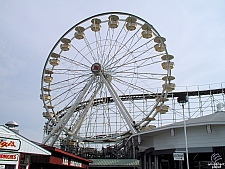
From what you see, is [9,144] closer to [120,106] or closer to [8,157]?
[8,157]

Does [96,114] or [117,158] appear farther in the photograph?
[117,158]

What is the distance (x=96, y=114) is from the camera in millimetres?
23156

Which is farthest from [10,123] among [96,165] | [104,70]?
[96,165]

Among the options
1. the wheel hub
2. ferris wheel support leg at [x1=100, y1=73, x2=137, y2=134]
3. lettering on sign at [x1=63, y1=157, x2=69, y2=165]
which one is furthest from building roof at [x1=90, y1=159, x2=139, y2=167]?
lettering on sign at [x1=63, y1=157, x2=69, y2=165]

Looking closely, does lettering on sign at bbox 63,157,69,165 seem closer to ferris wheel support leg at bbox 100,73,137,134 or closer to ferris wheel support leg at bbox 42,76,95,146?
ferris wheel support leg at bbox 100,73,137,134

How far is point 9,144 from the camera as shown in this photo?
988 cm

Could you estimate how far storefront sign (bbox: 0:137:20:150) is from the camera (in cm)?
969

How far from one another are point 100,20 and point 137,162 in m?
13.0

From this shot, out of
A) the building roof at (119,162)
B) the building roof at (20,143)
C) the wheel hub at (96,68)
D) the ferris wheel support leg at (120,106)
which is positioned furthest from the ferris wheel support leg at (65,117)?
the building roof at (20,143)

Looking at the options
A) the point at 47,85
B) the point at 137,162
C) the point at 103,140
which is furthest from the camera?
the point at 137,162

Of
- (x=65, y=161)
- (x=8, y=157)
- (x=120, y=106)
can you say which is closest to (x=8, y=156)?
(x=8, y=157)

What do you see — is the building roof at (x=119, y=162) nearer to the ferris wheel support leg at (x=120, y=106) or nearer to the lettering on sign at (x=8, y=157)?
the ferris wheel support leg at (x=120, y=106)

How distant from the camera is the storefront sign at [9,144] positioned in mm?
9695

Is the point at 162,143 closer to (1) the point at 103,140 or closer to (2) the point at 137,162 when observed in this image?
(1) the point at 103,140
